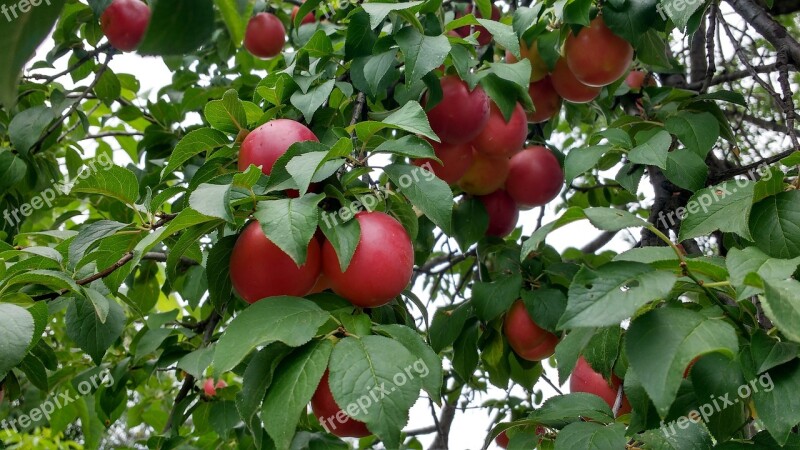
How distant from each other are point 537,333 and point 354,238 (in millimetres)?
640

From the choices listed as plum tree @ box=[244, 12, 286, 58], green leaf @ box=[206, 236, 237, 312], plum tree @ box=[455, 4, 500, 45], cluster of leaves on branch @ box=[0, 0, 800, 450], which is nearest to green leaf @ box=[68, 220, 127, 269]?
cluster of leaves on branch @ box=[0, 0, 800, 450]

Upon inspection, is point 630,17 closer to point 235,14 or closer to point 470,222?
point 470,222

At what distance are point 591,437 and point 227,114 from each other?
0.65 metres

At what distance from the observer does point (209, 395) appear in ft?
5.33

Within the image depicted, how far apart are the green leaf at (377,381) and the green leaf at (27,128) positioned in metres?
1.09

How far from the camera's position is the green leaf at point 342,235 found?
80 cm

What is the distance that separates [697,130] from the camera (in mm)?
1261

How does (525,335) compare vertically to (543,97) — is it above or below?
below

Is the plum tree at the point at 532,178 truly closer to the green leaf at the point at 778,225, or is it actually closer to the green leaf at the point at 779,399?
the green leaf at the point at 778,225

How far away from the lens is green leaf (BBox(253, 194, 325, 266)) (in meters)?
0.73

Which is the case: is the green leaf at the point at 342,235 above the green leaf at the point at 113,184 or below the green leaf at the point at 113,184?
below

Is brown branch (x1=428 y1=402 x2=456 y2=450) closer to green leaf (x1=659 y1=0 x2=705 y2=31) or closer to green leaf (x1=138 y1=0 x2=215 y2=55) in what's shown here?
green leaf (x1=659 y1=0 x2=705 y2=31)

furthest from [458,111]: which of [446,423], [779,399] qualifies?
[446,423]

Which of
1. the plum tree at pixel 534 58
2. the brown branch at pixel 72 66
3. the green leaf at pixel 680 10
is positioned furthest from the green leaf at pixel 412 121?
the brown branch at pixel 72 66
